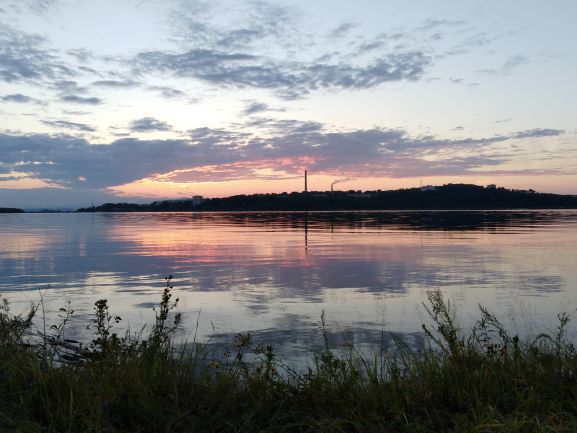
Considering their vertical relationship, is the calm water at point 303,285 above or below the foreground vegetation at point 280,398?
below

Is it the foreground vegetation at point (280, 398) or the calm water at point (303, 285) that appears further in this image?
the calm water at point (303, 285)

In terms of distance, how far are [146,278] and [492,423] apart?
15833 millimetres

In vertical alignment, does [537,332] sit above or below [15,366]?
below

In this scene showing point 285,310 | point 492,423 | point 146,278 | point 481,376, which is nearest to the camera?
point 492,423

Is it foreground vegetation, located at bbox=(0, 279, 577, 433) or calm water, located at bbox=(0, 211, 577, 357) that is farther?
calm water, located at bbox=(0, 211, 577, 357)

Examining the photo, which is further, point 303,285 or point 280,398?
point 303,285

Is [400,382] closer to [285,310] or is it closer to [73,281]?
[285,310]

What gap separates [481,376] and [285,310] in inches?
292

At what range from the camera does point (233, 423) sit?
211 inches

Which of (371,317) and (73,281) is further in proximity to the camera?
(73,281)

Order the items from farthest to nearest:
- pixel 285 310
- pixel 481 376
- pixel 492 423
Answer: pixel 285 310, pixel 481 376, pixel 492 423

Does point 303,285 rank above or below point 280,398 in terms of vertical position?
below

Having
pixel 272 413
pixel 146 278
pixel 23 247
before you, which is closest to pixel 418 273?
pixel 146 278

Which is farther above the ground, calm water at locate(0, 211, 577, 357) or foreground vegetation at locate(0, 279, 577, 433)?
foreground vegetation at locate(0, 279, 577, 433)
